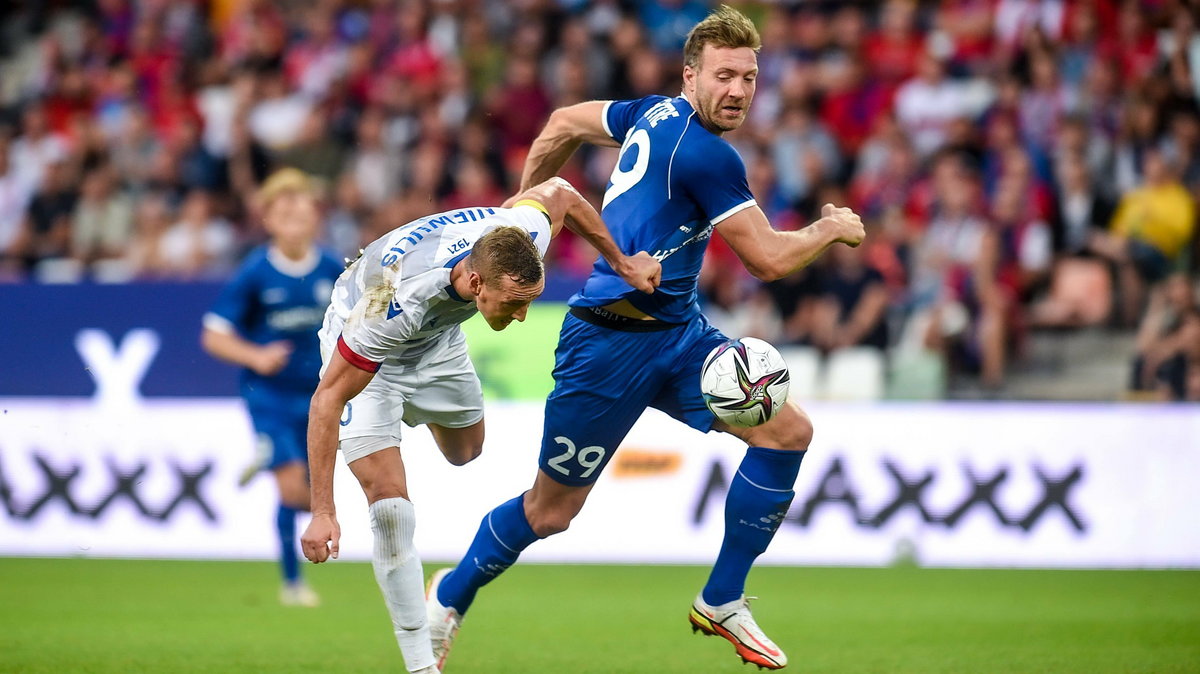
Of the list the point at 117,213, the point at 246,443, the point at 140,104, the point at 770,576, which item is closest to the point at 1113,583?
the point at 770,576

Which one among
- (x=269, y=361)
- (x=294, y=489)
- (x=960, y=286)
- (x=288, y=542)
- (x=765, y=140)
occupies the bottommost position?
(x=288, y=542)

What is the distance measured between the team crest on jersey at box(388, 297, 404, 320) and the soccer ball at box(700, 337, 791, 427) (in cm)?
141

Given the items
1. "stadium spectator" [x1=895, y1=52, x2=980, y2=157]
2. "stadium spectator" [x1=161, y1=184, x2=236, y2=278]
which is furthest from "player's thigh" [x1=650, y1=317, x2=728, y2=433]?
"stadium spectator" [x1=161, y1=184, x2=236, y2=278]

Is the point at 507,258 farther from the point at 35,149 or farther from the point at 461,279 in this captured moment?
the point at 35,149

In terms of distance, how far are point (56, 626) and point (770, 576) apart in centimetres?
493

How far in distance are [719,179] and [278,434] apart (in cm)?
429

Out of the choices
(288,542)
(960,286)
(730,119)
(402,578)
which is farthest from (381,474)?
(960,286)

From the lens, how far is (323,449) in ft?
18.5

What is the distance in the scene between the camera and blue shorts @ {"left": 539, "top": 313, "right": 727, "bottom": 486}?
6660 mm

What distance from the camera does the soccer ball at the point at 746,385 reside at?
6.33 metres

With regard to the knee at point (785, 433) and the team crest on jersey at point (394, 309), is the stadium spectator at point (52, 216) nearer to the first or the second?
the team crest on jersey at point (394, 309)

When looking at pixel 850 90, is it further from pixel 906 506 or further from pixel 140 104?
pixel 140 104

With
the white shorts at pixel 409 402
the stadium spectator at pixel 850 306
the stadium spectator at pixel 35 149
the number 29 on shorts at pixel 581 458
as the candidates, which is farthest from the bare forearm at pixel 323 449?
the stadium spectator at pixel 35 149

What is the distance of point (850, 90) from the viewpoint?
14.9m
